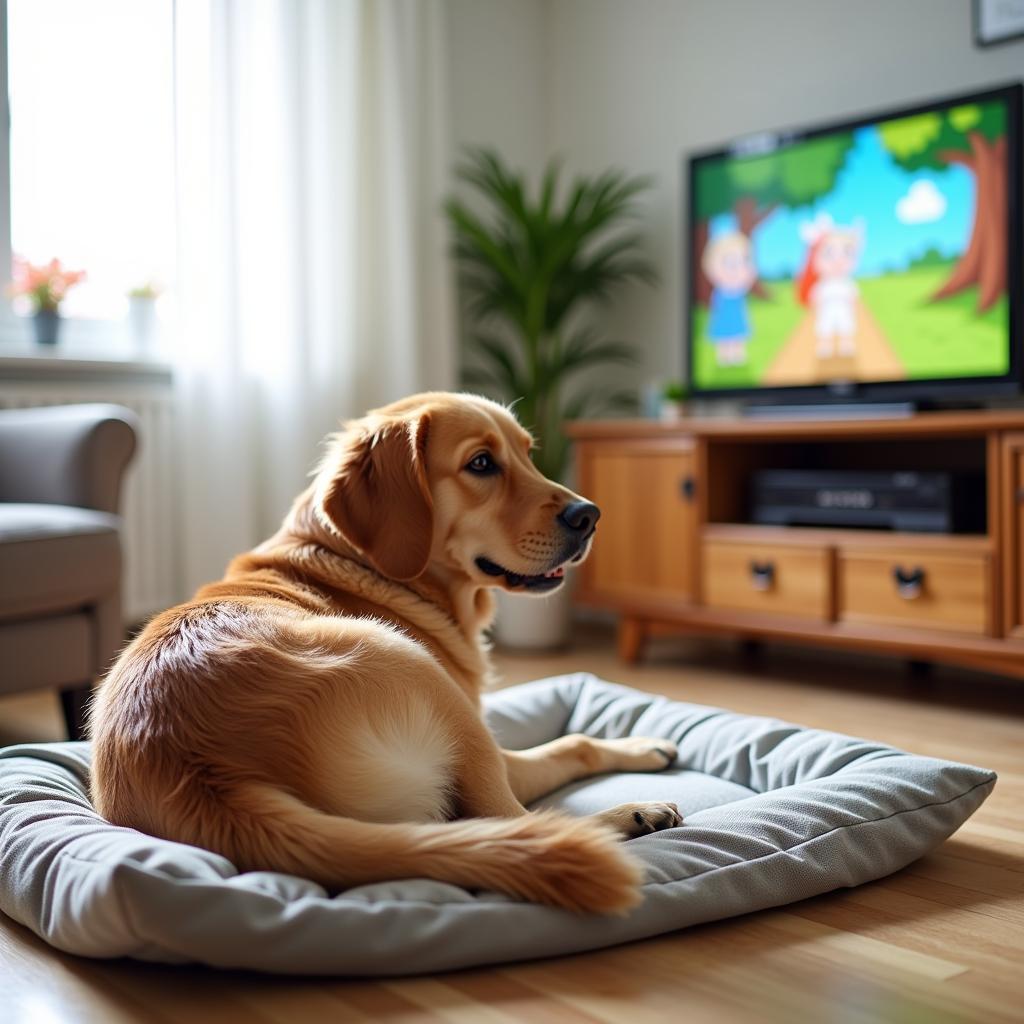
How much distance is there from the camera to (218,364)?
11.4ft

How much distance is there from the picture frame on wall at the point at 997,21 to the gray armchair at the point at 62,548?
2.51 meters

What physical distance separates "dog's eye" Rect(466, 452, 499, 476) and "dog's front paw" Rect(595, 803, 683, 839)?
51 centimetres

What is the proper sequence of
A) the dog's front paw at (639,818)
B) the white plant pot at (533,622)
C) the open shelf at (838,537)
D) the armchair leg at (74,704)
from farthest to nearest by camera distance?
the white plant pot at (533,622)
the open shelf at (838,537)
the armchair leg at (74,704)
the dog's front paw at (639,818)

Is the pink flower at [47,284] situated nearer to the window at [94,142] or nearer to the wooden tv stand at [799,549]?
the window at [94,142]


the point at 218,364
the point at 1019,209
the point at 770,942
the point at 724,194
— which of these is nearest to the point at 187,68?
the point at 218,364

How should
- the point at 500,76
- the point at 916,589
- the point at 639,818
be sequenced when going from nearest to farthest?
the point at 639,818 < the point at 916,589 < the point at 500,76

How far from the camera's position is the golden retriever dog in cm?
121

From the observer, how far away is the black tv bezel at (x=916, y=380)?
2863mm

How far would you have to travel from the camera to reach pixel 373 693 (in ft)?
4.28

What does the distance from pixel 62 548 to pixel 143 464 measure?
3.76 feet

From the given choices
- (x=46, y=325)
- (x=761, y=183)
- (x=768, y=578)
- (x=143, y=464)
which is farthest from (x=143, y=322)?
(x=768, y=578)

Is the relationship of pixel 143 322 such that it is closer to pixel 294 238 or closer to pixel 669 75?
pixel 294 238

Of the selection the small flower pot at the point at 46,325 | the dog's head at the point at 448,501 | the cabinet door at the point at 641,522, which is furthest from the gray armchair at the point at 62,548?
the cabinet door at the point at 641,522

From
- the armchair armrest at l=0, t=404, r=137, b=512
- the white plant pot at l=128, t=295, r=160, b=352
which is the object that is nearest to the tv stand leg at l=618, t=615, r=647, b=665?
the armchair armrest at l=0, t=404, r=137, b=512
